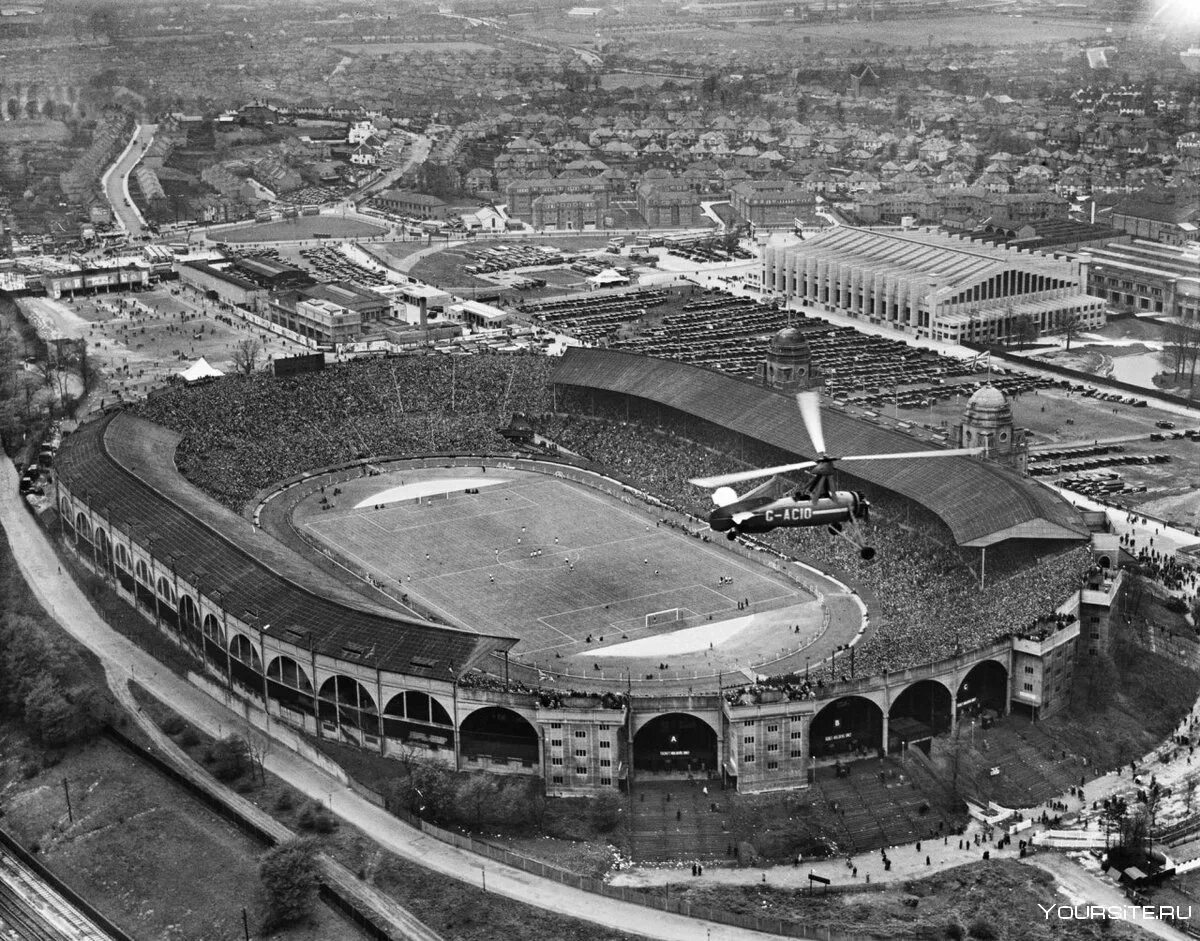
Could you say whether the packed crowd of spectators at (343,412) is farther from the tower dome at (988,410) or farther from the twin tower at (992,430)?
the tower dome at (988,410)

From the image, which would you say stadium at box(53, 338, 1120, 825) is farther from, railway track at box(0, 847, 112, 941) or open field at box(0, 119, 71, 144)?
open field at box(0, 119, 71, 144)

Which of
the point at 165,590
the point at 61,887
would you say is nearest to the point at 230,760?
the point at 61,887

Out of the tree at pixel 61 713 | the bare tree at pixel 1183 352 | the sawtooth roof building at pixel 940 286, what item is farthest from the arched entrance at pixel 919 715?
the sawtooth roof building at pixel 940 286

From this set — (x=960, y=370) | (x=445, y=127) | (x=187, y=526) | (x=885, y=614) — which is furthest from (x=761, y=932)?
(x=445, y=127)

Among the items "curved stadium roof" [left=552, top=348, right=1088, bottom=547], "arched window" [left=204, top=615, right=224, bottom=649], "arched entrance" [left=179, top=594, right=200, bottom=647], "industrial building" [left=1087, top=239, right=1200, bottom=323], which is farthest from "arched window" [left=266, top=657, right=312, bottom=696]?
"industrial building" [left=1087, top=239, right=1200, bottom=323]

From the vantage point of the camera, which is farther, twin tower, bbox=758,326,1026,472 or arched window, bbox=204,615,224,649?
twin tower, bbox=758,326,1026,472

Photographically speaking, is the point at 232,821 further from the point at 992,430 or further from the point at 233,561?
the point at 992,430

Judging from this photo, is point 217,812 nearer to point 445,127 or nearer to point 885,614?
point 885,614
